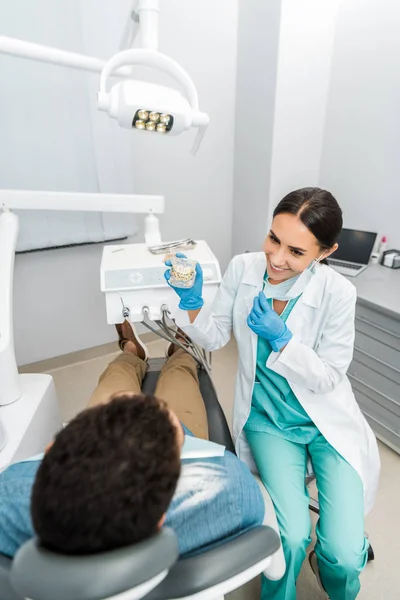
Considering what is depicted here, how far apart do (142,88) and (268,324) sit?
0.69m

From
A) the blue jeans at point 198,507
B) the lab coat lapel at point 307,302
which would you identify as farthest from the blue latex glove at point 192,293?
the blue jeans at point 198,507

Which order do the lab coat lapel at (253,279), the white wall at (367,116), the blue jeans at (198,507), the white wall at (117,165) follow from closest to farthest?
the blue jeans at (198,507) < the lab coat lapel at (253,279) < the white wall at (117,165) < the white wall at (367,116)

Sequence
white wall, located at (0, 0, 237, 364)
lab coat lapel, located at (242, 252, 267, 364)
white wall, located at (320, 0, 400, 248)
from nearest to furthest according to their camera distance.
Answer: lab coat lapel, located at (242, 252, 267, 364), white wall, located at (0, 0, 237, 364), white wall, located at (320, 0, 400, 248)

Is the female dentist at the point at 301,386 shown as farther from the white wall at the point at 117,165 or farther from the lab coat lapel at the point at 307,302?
the white wall at the point at 117,165

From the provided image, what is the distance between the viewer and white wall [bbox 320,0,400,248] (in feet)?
6.11

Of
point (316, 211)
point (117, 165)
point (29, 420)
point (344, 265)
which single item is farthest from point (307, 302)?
point (117, 165)

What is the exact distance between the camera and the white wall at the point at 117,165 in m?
1.64

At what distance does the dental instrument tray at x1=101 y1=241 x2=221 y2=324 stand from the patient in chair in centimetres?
54

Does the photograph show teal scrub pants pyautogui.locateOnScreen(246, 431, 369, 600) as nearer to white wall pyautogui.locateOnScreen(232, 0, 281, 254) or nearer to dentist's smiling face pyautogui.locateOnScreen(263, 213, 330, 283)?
dentist's smiling face pyautogui.locateOnScreen(263, 213, 330, 283)

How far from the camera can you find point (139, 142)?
2.07 meters

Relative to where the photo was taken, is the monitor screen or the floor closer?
the floor

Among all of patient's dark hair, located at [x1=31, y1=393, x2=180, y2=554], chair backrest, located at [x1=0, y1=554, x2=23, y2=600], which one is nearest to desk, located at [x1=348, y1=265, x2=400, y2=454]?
patient's dark hair, located at [x1=31, y1=393, x2=180, y2=554]

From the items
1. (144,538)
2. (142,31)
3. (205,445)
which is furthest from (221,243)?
(144,538)

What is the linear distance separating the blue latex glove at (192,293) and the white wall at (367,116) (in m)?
1.50
